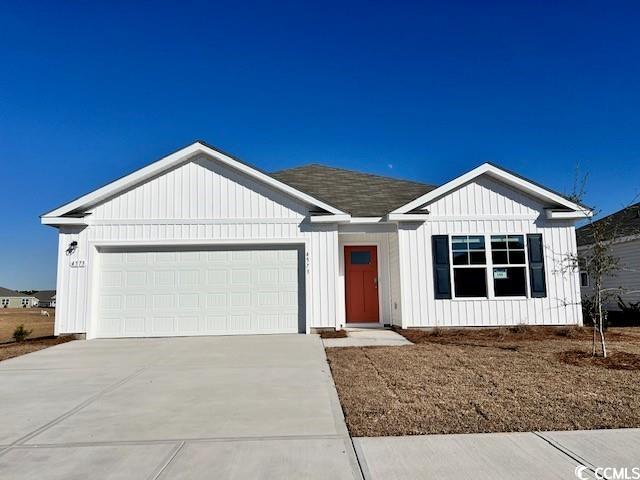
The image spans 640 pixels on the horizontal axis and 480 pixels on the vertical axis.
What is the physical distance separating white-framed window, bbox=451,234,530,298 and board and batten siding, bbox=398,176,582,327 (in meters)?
0.15

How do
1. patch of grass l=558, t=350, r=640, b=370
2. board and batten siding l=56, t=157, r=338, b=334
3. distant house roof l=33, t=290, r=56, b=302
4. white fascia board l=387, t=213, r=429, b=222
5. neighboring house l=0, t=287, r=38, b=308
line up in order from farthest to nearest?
1. distant house roof l=33, t=290, r=56, b=302
2. neighboring house l=0, t=287, r=38, b=308
3. white fascia board l=387, t=213, r=429, b=222
4. board and batten siding l=56, t=157, r=338, b=334
5. patch of grass l=558, t=350, r=640, b=370

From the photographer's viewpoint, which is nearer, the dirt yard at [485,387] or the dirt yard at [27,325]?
the dirt yard at [485,387]

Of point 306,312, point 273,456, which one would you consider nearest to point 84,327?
point 306,312

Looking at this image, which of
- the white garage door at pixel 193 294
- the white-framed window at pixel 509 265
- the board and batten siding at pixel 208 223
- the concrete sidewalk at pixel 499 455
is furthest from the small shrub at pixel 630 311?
the concrete sidewalk at pixel 499 455

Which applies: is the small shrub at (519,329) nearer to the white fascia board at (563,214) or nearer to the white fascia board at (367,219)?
the white fascia board at (563,214)

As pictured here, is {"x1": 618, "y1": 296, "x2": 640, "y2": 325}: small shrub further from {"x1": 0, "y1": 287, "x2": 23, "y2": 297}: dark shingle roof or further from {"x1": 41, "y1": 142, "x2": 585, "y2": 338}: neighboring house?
{"x1": 0, "y1": 287, "x2": 23, "y2": 297}: dark shingle roof

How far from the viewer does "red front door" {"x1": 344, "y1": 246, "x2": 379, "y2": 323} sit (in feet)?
41.2

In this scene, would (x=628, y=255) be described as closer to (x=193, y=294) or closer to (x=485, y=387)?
(x=485, y=387)

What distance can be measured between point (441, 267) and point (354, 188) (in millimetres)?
4388

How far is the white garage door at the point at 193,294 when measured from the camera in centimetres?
1085

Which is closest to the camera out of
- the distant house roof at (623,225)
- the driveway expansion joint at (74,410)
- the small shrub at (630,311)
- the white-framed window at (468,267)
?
the driveway expansion joint at (74,410)

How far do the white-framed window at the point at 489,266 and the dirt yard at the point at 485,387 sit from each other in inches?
87.9

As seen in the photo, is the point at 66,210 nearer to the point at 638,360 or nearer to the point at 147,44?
the point at 147,44

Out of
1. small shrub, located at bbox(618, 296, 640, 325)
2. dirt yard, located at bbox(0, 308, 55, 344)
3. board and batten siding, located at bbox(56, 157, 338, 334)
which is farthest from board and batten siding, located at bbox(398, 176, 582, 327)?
dirt yard, located at bbox(0, 308, 55, 344)
